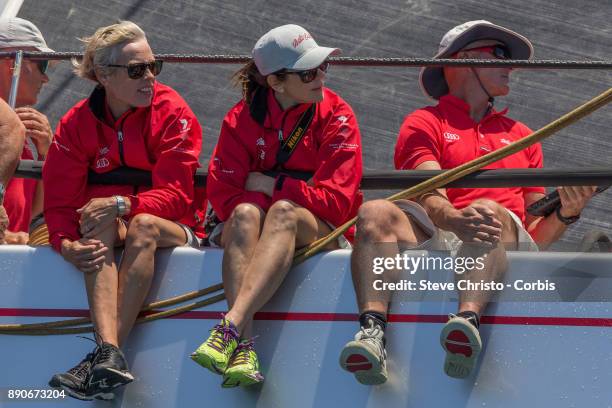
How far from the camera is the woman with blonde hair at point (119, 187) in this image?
420 centimetres

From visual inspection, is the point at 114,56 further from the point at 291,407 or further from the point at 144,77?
the point at 291,407

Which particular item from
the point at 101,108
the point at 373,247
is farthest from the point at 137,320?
the point at 373,247

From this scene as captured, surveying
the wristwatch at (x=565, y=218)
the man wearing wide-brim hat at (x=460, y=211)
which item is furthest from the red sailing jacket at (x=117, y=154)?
the wristwatch at (x=565, y=218)

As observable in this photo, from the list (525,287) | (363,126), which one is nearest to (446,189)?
(525,287)

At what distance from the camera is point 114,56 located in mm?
4352

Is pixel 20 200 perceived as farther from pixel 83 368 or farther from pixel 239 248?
pixel 239 248

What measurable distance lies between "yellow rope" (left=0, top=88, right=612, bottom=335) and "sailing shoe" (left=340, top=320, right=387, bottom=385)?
0.33 meters

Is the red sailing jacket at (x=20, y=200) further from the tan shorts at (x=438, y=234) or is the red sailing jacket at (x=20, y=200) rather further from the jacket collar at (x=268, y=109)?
the tan shorts at (x=438, y=234)

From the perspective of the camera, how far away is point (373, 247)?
400 cm

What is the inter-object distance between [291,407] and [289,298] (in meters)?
0.28

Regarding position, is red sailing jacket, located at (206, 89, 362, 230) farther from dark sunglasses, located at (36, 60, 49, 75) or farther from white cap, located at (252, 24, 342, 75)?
dark sunglasses, located at (36, 60, 49, 75)

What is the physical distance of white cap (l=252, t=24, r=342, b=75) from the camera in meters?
4.21

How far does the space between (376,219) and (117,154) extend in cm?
79

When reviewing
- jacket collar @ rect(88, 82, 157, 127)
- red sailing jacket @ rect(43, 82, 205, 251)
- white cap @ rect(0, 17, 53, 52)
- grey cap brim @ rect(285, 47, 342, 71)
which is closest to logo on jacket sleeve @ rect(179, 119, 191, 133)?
red sailing jacket @ rect(43, 82, 205, 251)
